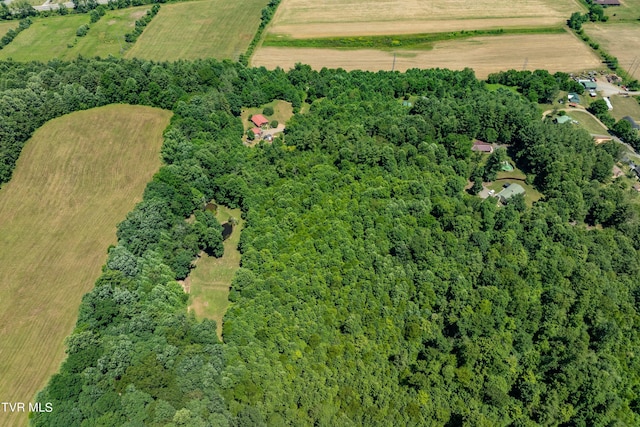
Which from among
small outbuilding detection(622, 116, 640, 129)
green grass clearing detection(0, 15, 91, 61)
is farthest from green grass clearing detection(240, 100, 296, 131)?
small outbuilding detection(622, 116, 640, 129)

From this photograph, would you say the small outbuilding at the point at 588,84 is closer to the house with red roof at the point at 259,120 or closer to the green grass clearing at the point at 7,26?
the house with red roof at the point at 259,120

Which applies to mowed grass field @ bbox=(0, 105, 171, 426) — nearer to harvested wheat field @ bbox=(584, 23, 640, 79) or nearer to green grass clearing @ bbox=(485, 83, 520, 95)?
green grass clearing @ bbox=(485, 83, 520, 95)

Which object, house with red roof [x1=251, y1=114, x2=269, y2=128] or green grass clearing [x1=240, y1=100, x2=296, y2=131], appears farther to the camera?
green grass clearing [x1=240, y1=100, x2=296, y2=131]

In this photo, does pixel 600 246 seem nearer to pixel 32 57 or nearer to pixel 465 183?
pixel 465 183

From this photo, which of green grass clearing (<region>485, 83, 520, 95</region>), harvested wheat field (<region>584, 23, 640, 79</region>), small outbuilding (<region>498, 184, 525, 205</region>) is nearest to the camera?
small outbuilding (<region>498, 184, 525, 205</region>)

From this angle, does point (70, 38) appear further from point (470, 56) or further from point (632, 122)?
point (632, 122)

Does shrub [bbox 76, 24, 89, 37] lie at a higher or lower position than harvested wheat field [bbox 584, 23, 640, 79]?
higher

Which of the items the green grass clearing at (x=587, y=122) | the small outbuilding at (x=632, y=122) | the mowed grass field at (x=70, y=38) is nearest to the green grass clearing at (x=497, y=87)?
the green grass clearing at (x=587, y=122)

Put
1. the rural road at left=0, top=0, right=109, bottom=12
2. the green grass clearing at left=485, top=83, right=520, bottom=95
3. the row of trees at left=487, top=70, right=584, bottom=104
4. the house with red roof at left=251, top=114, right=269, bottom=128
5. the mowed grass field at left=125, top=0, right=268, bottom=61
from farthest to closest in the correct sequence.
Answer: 1. the rural road at left=0, top=0, right=109, bottom=12
2. the mowed grass field at left=125, top=0, right=268, bottom=61
3. the green grass clearing at left=485, top=83, right=520, bottom=95
4. the row of trees at left=487, top=70, right=584, bottom=104
5. the house with red roof at left=251, top=114, right=269, bottom=128
